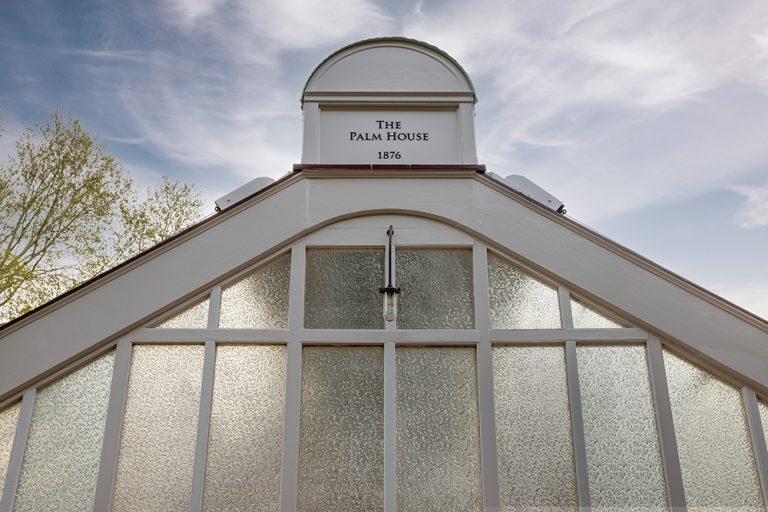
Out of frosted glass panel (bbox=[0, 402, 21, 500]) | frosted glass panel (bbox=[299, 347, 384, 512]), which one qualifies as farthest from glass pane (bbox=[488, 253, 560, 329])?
frosted glass panel (bbox=[0, 402, 21, 500])

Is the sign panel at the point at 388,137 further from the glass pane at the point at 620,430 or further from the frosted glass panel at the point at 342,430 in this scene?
the glass pane at the point at 620,430

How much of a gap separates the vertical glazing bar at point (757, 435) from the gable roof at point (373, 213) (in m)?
0.09

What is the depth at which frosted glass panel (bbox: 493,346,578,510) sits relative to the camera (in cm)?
378

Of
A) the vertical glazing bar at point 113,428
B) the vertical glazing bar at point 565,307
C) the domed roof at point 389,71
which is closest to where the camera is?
the vertical glazing bar at point 113,428

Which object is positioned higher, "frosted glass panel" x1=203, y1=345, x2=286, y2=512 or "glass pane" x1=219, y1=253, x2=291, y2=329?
"glass pane" x1=219, y1=253, x2=291, y2=329

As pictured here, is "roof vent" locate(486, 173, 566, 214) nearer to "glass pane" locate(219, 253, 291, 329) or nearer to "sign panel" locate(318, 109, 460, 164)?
"sign panel" locate(318, 109, 460, 164)

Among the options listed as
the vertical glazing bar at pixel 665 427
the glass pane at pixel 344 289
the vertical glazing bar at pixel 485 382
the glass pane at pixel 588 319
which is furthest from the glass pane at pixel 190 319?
the vertical glazing bar at pixel 665 427

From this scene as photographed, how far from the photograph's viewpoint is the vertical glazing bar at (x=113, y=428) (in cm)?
372

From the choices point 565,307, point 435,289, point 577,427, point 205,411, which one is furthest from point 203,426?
point 565,307

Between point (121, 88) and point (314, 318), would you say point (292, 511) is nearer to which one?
point (314, 318)

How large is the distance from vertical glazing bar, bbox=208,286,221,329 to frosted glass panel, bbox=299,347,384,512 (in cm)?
69

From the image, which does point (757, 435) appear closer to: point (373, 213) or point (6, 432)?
point (373, 213)

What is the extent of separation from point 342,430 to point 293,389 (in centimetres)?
44

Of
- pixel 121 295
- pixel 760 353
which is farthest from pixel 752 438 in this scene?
pixel 121 295
